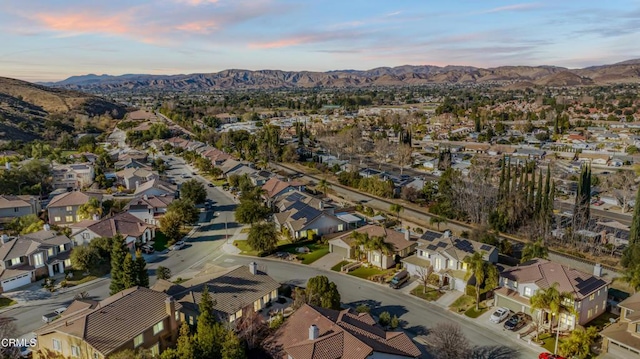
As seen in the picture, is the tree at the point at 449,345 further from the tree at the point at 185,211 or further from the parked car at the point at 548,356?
the tree at the point at 185,211

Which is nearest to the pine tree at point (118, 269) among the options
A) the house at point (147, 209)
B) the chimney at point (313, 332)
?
the chimney at point (313, 332)

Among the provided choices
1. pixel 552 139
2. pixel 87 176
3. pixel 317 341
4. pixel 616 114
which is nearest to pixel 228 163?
pixel 87 176

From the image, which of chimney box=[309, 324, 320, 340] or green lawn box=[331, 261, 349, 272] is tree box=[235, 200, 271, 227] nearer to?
green lawn box=[331, 261, 349, 272]

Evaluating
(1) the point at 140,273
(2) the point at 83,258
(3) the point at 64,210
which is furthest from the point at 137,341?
(3) the point at 64,210

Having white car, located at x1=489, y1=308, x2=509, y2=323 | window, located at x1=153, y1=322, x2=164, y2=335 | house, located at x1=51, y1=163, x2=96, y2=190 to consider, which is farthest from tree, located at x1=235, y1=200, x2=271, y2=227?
house, located at x1=51, y1=163, x2=96, y2=190

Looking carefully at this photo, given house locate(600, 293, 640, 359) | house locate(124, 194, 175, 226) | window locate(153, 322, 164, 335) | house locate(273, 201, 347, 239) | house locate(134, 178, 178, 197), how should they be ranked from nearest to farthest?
window locate(153, 322, 164, 335) < house locate(600, 293, 640, 359) < house locate(273, 201, 347, 239) < house locate(124, 194, 175, 226) < house locate(134, 178, 178, 197)

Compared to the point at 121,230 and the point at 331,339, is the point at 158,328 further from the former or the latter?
the point at 121,230

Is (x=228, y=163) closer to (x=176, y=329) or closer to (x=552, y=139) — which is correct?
(x=176, y=329)
